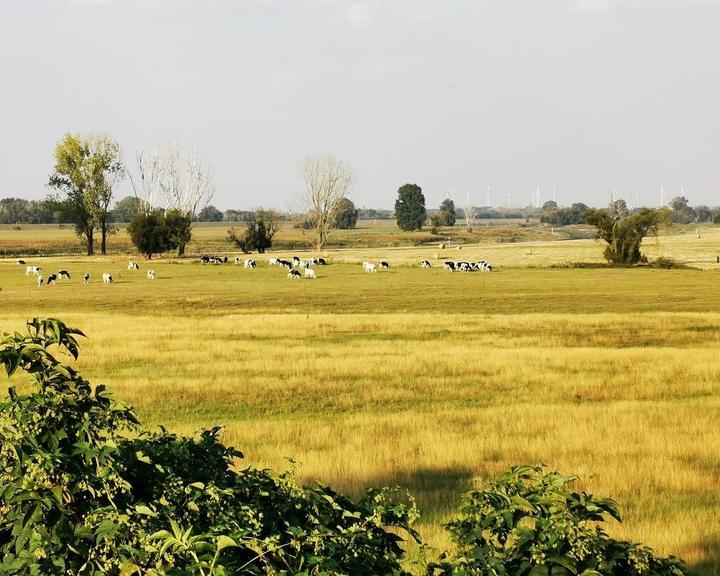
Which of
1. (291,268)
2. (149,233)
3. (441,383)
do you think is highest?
(149,233)

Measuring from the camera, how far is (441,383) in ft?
76.9

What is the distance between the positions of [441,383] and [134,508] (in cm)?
1922

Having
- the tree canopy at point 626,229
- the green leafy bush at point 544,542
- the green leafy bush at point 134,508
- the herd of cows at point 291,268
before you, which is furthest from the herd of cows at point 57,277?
the green leafy bush at point 544,542

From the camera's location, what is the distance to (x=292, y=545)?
165 inches

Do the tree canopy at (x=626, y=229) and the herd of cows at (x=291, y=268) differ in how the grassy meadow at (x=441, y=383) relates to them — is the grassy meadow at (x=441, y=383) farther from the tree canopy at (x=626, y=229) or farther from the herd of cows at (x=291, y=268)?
the tree canopy at (x=626, y=229)

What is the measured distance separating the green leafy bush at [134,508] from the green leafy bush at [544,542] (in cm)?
37

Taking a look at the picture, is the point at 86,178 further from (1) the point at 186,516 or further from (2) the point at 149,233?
(1) the point at 186,516

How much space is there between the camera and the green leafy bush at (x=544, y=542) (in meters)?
4.39

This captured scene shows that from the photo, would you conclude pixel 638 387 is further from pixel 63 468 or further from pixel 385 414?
pixel 63 468

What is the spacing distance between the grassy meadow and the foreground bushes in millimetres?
756

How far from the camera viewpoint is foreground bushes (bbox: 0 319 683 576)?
411 cm

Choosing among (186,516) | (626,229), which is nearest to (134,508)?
(186,516)

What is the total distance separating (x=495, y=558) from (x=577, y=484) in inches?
363

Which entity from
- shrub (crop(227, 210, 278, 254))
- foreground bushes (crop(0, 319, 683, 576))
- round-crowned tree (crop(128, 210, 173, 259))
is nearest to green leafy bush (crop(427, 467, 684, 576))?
foreground bushes (crop(0, 319, 683, 576))
